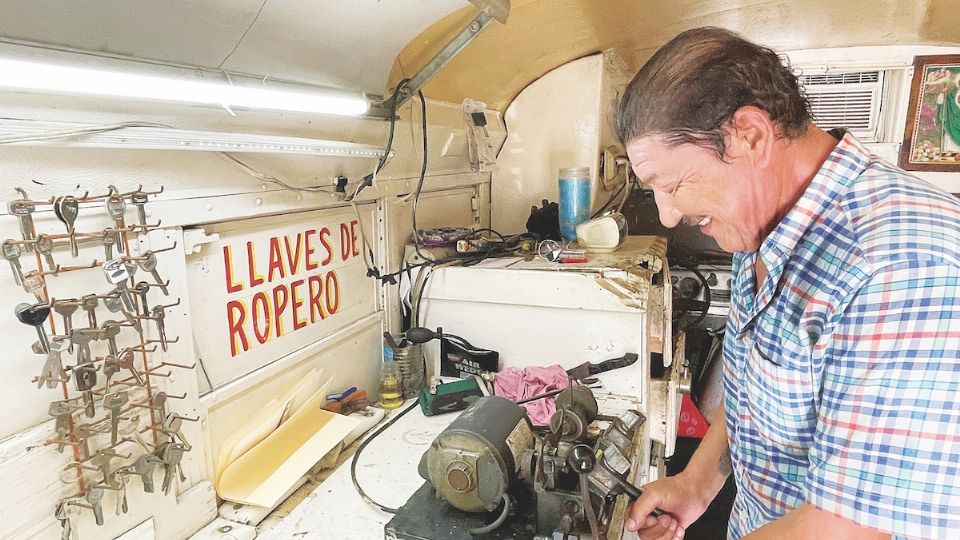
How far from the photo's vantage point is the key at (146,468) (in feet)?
3.30

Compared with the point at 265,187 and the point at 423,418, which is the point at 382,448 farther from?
the point at 265,187

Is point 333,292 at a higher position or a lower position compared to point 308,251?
lower

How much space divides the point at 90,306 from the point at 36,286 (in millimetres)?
85

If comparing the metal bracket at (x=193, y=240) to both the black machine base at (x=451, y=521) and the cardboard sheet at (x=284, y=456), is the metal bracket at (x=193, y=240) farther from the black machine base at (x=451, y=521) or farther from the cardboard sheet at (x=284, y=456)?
the black machine base at (x=451, y=521)

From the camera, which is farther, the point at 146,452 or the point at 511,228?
the point at 511,228

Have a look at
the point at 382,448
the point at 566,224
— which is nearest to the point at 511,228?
the point at 566,224

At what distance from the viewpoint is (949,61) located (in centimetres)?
251

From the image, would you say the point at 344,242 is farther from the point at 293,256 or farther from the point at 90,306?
the point at 90,306

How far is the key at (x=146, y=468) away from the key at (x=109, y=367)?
160 millimetres

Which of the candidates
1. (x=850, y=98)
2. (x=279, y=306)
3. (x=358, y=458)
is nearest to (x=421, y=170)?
(x=279, y=306)

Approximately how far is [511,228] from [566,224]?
0.50 m

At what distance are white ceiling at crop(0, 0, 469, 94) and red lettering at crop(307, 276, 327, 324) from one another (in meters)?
0.53

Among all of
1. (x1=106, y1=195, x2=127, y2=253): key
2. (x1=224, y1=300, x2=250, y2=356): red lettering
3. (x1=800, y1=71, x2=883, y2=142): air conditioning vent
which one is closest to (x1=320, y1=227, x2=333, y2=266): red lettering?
(x1=224, y1=300, x2=250, y2=356): red lettering

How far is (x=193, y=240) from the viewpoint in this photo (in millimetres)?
1114
